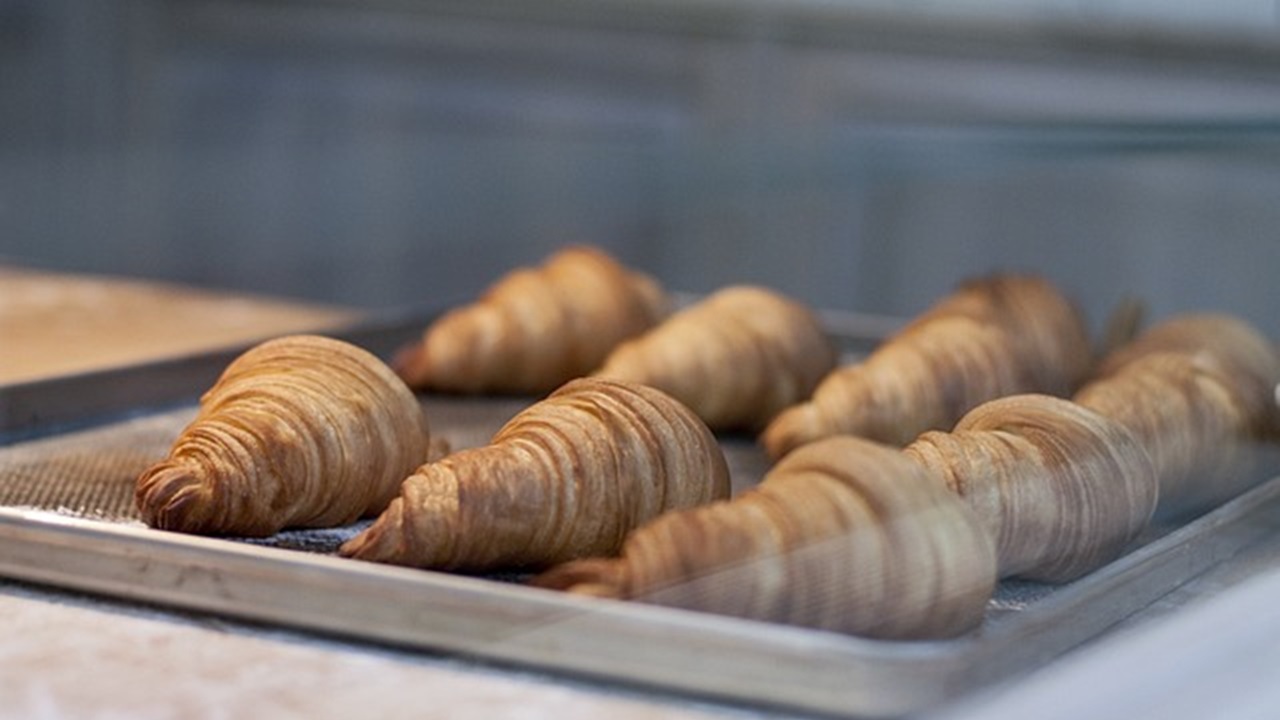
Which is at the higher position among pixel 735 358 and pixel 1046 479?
pixel 1046 479

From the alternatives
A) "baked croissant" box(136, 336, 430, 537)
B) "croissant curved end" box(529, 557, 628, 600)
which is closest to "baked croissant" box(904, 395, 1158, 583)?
"croissant curved end" box(529, 557, 628, 600)

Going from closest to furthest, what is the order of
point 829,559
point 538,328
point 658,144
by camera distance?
1. point 829,559
2. point 658,144
3. point 538,328

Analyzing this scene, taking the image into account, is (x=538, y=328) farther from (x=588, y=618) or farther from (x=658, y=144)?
(x=588, y=618)

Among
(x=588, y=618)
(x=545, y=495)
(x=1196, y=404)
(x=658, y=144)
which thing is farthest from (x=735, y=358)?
(x=588, y=618)

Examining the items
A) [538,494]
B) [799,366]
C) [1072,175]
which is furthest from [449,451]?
[1072,175]

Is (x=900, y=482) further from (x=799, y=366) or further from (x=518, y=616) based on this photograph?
(x=799, y=366)

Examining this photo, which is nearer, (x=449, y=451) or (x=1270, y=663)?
(x=1270, y=663)
